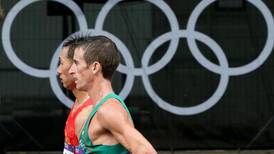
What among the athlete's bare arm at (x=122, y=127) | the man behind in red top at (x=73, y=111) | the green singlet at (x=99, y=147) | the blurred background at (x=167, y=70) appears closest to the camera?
the athlete's bare arm at (x=122, y=127)

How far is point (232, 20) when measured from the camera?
667cm

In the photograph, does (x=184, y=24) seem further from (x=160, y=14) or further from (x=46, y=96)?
(x=46, y=96)

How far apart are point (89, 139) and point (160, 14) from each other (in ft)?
14.4

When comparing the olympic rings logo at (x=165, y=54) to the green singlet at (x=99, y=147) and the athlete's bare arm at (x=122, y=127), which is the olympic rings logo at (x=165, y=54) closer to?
the green singlet at (x=99, y=147)

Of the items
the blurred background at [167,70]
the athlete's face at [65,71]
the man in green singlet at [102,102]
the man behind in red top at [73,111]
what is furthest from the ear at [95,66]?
the blurred background at [167,70]

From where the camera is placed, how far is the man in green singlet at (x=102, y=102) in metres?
2.21

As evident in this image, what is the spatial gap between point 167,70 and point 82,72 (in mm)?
4273

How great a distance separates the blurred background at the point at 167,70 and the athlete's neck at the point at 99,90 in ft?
13.6

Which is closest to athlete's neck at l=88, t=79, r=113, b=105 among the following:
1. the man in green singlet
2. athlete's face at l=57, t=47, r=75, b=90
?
the man in green singlet

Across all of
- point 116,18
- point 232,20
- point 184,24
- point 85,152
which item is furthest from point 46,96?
point 85,152

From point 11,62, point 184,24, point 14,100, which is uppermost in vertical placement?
point 184,24

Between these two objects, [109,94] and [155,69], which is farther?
[155,69]

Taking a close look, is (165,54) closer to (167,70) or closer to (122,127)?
(167,70)

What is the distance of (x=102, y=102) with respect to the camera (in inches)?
90.6
